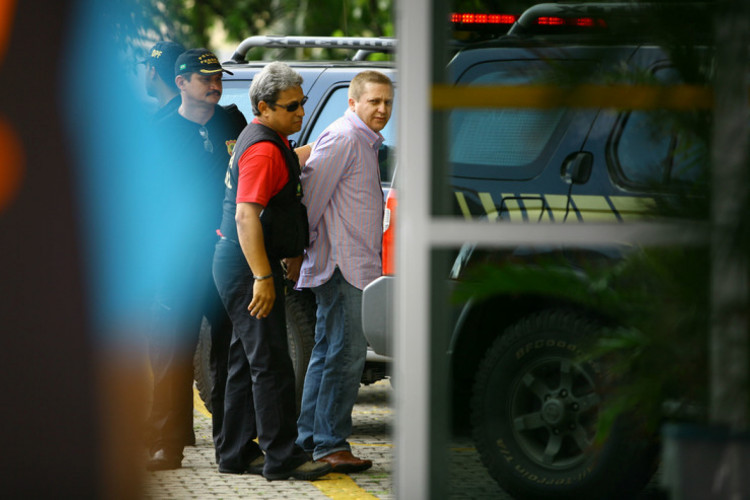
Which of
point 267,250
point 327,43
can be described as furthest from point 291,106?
point 327,43

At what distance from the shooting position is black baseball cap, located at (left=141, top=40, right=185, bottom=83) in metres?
6.84

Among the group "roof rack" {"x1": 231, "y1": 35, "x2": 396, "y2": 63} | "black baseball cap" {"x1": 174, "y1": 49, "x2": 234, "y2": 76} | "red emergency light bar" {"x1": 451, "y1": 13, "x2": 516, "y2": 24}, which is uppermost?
"roof rack" {"x1": 231, "y1": 35, "x2": 396, "y2": 63}

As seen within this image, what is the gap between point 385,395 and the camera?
30.7 feet

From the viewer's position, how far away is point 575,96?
3164 mm

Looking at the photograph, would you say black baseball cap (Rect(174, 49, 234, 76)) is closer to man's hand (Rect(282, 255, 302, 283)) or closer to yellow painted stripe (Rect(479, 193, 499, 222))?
man's hand (Rect(282, 255, 302, 283))

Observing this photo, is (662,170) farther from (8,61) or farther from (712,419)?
(8,61)

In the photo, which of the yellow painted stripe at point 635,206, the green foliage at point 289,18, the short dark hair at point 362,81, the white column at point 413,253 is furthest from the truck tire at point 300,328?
the green foliage at point 289,18

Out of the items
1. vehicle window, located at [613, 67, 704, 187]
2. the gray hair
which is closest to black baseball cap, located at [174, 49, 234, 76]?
the gray hair

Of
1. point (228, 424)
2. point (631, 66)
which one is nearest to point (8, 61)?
point (631, 66)

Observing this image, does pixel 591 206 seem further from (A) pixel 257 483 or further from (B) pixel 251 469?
(B) pixel 251 469

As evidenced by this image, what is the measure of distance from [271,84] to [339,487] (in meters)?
2.07

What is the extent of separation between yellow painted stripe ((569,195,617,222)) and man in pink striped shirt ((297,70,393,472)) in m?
1.38

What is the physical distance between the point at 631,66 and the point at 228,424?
152 inches

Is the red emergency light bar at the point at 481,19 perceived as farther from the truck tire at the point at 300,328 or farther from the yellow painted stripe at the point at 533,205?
the truck tire at the point at 300,328
